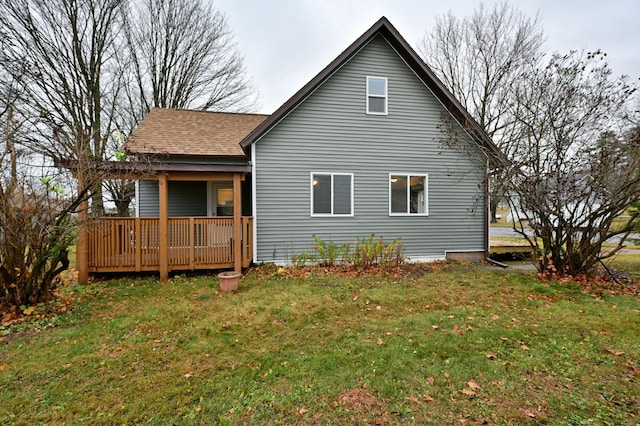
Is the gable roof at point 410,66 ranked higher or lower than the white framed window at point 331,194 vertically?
higher

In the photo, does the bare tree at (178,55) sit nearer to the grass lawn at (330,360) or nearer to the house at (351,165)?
the house at (351,165)

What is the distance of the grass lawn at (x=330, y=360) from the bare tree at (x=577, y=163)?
1.60m

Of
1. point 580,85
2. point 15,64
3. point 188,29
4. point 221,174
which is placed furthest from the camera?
point 188,29

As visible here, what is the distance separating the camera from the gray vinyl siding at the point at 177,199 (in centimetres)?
1004

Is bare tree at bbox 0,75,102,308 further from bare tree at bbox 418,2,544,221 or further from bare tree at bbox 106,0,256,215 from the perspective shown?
bare tree at bbox 418,2,544,221

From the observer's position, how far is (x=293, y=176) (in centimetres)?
869

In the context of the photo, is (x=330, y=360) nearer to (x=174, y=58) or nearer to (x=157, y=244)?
(x=157, y=244)

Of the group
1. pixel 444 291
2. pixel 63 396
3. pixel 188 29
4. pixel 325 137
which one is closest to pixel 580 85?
pixel 444 291

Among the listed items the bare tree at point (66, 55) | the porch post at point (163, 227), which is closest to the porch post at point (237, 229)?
the porch post at point (163, 227)

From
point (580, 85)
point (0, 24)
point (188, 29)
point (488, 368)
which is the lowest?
point (488, 368)

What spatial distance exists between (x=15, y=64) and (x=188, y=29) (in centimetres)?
837

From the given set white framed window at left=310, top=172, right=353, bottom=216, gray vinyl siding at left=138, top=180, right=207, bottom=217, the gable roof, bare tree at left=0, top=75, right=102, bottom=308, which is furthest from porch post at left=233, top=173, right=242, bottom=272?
gray vinyl siding at left=138, top=180, right=207, bottom=217

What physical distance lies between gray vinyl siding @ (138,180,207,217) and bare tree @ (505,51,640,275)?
31.4ft

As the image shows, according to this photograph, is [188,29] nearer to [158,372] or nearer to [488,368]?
[158,372]
